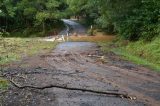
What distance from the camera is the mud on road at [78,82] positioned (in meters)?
11.0

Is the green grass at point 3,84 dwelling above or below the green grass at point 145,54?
above

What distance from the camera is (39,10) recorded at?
180ft

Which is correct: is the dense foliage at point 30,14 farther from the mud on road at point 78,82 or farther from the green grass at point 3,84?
the green grass at point 3,84

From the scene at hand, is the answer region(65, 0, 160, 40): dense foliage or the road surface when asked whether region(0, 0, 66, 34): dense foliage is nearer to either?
region(65, 0, 160, 40): dense foliage

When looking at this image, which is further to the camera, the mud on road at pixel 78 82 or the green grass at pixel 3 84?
the green grass at pixel 3 84

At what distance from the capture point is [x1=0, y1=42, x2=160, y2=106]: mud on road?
434 inches

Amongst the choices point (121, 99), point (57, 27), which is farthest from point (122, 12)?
point (57, 27)

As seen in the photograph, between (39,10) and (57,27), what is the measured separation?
634cm

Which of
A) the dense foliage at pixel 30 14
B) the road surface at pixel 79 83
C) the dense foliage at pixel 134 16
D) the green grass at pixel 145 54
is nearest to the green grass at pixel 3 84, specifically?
the road surface at pixel 79 83

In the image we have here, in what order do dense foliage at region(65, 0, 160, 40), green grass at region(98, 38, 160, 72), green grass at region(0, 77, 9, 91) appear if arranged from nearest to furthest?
green grass at region(0, 77, 9, 91)
green grass at region(98, 38, 160, 72)
dense foliage at region(65, 0, 160, 40)

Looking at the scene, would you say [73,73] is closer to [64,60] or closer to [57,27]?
[64,60]

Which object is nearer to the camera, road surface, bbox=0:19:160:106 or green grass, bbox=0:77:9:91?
road surface, bbox=0:19:160:106

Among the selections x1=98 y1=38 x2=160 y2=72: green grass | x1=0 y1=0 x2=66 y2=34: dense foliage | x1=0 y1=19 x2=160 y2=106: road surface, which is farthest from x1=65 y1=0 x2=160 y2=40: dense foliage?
x1=0 y1=0 x2=66 y2=34: dense foliage

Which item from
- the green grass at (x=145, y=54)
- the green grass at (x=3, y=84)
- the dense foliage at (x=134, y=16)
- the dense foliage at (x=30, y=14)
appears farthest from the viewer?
the dense foliage at (x=30, y=14)
